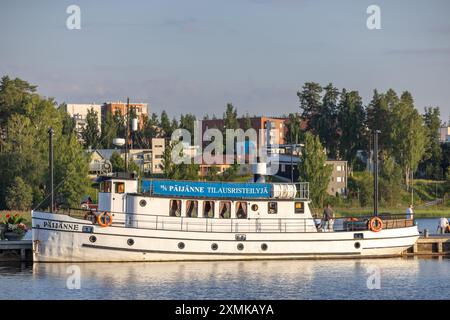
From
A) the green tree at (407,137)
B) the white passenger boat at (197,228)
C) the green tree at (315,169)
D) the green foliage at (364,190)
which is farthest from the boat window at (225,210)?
the green tree at (407,137)

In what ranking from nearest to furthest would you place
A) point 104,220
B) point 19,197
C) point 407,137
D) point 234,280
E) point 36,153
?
point 234,280, point 104,220, point 19,197, point 36,153, point 407,137

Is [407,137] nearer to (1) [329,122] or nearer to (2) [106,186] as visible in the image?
(1) [329,122]

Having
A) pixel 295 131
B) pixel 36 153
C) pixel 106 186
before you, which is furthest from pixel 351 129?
pixel 106 186

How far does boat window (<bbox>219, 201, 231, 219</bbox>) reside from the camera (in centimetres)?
4725

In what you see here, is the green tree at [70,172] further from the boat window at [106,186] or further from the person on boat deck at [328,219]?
the person on boat deck at [328,219]

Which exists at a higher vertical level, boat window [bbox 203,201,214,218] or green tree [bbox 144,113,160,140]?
green tree [bbox 144,113,160,140]

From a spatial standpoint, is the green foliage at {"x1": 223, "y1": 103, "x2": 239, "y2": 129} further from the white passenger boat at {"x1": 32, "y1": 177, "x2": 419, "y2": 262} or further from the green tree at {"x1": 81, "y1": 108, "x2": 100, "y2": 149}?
the white passenger boat at {"x1": 32, "y1": 177, "x2": 419, "y2": 262}

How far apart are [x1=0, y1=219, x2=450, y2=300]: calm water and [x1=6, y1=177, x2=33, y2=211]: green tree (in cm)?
4258

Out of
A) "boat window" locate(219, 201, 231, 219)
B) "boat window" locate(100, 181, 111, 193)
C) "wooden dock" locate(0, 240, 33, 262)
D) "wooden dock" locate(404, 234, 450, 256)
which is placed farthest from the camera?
"wooden dock" locate(404, 234, 450, 256)

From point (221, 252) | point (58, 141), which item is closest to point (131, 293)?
point (221, 252)

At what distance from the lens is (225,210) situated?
47.3 meters

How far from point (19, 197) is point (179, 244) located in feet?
150

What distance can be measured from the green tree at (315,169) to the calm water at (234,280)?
47742 mm

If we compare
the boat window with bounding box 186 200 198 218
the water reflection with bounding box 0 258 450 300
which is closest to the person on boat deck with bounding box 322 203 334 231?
the water reflection with bounding box 0 258 450 300
